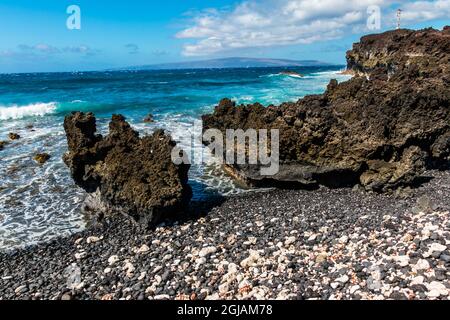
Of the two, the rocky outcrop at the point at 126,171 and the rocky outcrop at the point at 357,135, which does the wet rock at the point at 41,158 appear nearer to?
the rocky outcrop at the point at 126,171

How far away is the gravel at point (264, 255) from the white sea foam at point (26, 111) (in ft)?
91.0

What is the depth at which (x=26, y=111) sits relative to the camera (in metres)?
35.5

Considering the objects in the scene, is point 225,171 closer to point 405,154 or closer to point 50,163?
point 405,154

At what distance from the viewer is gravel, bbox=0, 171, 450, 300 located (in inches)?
255

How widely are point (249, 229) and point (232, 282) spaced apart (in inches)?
96.3

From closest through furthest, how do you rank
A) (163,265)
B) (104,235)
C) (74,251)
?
1. (163,265)
2. (74,251)
3. (104,235)

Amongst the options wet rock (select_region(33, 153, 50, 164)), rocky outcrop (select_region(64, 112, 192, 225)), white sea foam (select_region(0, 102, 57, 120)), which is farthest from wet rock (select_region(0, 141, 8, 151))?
white sea foam (select_region(0, 102, 57, 120))

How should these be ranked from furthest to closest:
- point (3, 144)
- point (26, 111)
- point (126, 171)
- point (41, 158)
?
point (26, 111) < point (3, 144) < point (41, 158) < point (126, 171)

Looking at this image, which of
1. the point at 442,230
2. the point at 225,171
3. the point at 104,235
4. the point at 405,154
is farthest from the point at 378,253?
the point at 225,171

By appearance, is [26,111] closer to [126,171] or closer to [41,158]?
[41,158]

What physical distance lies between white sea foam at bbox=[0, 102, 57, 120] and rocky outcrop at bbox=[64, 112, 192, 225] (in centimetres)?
2480

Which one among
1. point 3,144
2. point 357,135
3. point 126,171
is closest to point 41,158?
point 3,144

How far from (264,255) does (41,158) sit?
1289cm

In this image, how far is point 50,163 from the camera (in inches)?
658
